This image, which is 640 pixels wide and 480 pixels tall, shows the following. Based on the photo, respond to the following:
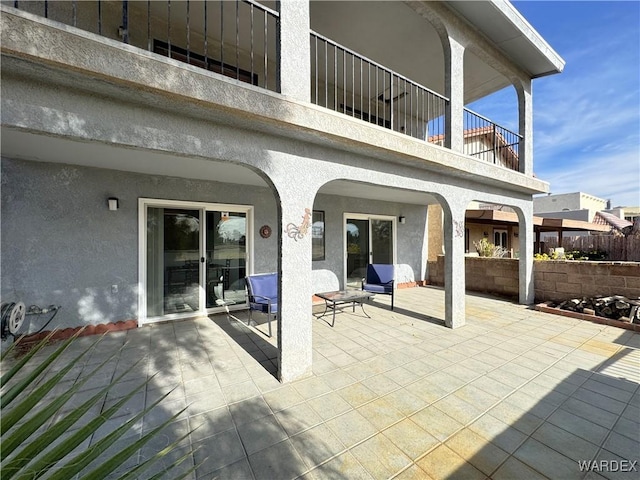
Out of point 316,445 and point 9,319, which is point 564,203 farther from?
point 9,319

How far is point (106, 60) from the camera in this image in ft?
7.88

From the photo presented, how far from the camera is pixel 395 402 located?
313cm

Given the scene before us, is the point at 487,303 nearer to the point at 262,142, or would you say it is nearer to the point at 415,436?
the point at 415,436

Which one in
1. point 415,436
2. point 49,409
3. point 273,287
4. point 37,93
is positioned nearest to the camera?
point 49,409

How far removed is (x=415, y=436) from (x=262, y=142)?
3573 mm

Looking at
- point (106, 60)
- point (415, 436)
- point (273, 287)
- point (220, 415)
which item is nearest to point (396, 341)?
point (415, 436)

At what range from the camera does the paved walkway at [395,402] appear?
7.74ft

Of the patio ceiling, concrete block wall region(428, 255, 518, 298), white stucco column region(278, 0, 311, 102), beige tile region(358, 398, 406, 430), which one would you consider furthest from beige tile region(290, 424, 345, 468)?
concrete block wall region(428, 255, 518, 298)

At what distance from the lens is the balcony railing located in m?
6.68

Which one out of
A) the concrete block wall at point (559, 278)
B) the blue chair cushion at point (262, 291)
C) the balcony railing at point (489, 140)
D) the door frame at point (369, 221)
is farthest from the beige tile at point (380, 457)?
the concrete block wall at point (559, 278)

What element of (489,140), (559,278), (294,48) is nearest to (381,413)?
(294,48)

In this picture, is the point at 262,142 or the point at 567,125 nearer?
the point at 262,142

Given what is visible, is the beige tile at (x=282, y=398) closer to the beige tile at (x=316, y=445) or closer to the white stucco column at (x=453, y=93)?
the beige tile at (x=316, y=445)

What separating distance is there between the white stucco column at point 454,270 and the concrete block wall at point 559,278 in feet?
11.9
